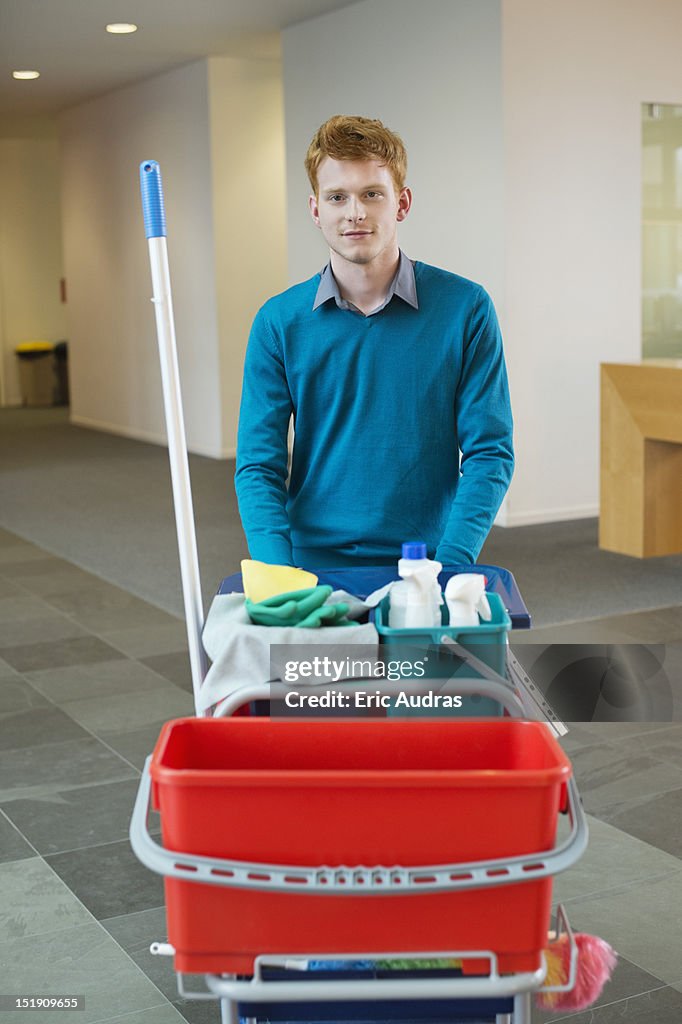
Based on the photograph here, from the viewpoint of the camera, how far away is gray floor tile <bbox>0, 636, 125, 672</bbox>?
4336 mm

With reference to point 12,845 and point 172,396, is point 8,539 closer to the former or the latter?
point 12,845

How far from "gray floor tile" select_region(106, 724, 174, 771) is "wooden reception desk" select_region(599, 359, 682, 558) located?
2.84 meters

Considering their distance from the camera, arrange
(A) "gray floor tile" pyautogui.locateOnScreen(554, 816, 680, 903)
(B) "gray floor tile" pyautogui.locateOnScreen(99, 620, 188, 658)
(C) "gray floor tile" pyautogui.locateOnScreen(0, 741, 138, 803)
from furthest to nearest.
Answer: (B) "gray floor tile" pyautogui.locateOnScreen(99, 620, 188, 658)
(C) "gray floor tile" pyautogui.locateOnScreen(0, 741, 138, 803)
(A) "gray floor tile" pyautogui.locateOnScreen(554, 816, 680, 903)

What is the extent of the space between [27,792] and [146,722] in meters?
0.56

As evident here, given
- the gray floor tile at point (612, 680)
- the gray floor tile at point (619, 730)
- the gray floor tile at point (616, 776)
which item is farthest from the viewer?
the gray floor tile at point (612, 680)

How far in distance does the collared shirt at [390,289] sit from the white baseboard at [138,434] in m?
7.21

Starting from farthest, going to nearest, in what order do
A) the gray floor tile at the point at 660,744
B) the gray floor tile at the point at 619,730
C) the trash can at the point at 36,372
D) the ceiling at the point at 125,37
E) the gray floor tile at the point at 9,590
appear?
the trash can at the point at 36,372 < the ceiling at the point at 125,37 < the gray floor tile at the point at 9,590 < the gray floor tile at the point at 619,730 < the gray floor tile at the point at 660,744

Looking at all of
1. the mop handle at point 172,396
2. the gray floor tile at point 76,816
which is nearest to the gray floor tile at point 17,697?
the gray floor tile at point 76,816

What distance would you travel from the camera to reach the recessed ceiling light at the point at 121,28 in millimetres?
7747

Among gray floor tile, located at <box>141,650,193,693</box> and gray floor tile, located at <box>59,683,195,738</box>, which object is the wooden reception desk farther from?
gray floor tile, located at <box>59,683,195,738</box>

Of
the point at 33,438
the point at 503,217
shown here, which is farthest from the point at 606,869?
the point at 33,438

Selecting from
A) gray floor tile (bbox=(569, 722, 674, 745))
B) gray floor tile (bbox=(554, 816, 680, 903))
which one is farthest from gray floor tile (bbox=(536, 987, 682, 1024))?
gray floor tile (bbox=(569, 722, 674, 745))

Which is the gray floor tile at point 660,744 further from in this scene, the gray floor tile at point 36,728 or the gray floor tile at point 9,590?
the gray floor tile at point 9,590

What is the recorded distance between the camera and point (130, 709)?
12.5 feet
